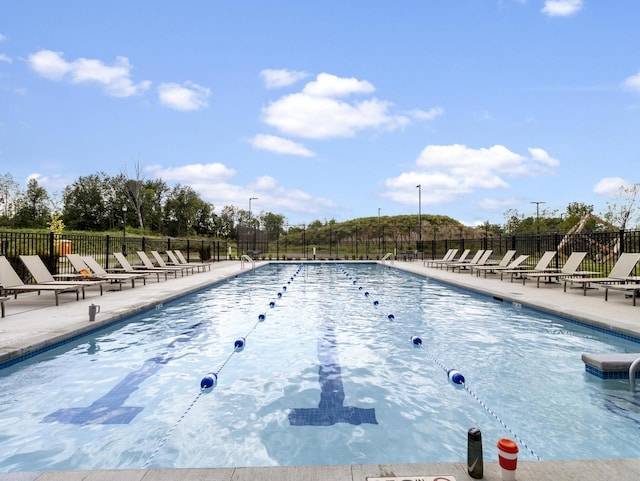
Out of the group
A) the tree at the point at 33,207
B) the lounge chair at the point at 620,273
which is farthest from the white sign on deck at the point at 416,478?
the tree at the point at 33,207

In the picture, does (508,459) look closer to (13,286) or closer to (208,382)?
(208,382)

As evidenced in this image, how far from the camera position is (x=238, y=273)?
62.7 feet

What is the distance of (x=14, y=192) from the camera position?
1938 inches

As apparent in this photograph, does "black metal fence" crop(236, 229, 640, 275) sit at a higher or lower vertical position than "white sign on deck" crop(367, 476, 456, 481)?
higher

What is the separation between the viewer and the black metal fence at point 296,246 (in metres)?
14.1

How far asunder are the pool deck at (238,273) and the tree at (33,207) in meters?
44.1

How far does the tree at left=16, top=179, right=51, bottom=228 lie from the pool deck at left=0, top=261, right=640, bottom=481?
145 feet

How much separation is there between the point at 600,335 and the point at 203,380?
6452 mm

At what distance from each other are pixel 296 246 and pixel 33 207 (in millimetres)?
32126

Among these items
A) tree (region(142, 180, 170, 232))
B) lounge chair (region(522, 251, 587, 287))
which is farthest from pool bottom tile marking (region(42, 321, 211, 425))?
tree (region(142, 180, 170, 232))

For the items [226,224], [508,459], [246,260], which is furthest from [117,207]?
[508,459]

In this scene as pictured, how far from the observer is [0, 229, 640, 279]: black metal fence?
14.1m

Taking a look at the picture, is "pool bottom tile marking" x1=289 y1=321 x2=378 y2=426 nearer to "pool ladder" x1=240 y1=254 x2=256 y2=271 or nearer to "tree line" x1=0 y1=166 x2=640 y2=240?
"pool ladder" x1=240 y1=254 x2=256 y2=271

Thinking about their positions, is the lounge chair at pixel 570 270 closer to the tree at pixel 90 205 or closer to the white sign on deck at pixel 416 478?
the white sign on deck at pixel 416 478
